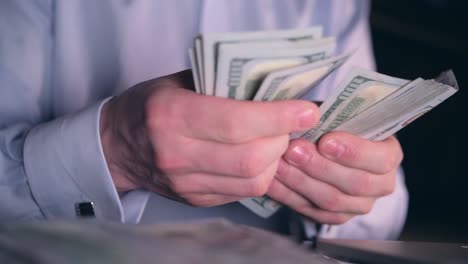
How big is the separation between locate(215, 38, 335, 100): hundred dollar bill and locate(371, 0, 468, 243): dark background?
1473 millimetres

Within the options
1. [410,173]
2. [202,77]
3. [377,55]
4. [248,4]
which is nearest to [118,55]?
[248,4]

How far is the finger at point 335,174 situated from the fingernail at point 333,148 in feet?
0.04

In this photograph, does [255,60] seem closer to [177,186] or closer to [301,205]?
[177,186]

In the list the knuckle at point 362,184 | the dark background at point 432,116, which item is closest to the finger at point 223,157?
the knuckle at point 362,184

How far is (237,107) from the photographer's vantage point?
2.20 feet

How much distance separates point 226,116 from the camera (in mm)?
671

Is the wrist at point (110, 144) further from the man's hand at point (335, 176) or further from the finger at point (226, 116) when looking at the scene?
the man's hand at point (335, 176)

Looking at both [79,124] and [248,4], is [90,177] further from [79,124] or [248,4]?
[248,4]

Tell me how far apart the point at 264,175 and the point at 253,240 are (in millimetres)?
430

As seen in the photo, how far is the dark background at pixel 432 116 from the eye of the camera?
2348 mm

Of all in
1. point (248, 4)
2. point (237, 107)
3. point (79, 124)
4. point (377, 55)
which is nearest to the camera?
point (237, 107)

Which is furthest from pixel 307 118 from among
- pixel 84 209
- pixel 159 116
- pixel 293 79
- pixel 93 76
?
pixel 93 76

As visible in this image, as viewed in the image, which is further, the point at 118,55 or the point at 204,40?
the point at 118,55

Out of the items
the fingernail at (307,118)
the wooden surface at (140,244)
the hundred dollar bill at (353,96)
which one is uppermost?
the wooden surface at (140,244)
